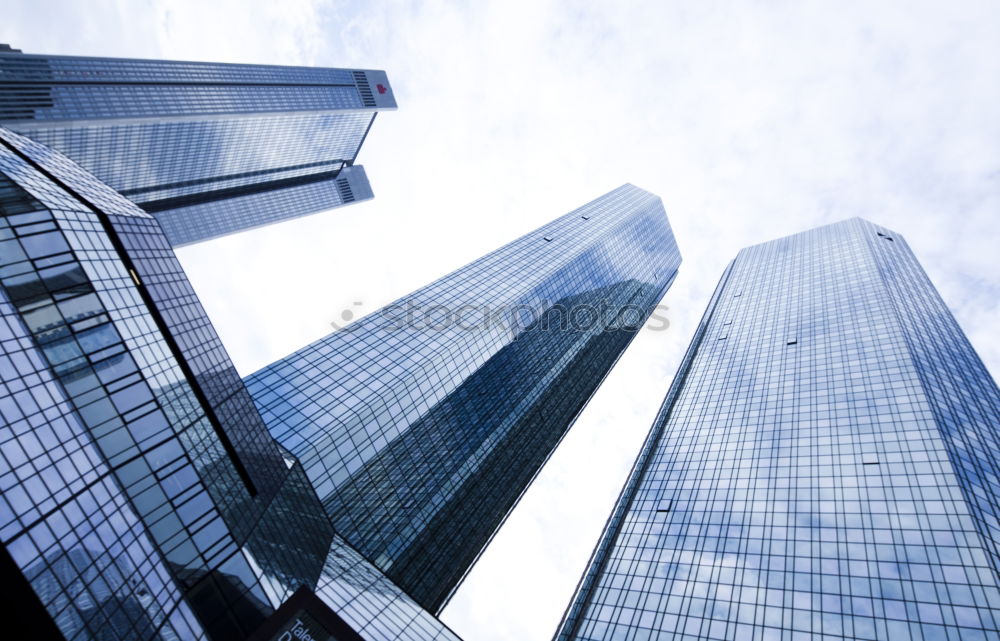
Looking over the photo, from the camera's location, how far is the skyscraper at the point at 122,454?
22.2 metres

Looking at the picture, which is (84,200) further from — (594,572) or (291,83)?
(291,83)

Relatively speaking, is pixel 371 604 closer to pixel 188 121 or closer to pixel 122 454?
pixel 122 454

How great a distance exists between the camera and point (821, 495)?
206 ft

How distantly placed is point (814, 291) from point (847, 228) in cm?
6140

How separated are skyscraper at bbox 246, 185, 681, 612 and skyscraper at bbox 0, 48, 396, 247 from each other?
102473 millimetres

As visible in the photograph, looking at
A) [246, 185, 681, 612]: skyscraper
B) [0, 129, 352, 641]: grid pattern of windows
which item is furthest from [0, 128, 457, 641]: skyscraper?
[246, 185, 681, 612]: skyscraper

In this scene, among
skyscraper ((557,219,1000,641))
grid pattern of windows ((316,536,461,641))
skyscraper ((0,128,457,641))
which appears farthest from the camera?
skyscraper ((557,219,1000,641))

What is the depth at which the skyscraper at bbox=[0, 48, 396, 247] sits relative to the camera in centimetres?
11975

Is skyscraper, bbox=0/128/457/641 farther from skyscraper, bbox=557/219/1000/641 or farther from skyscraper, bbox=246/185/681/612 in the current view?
skyscraper, bbox=557/219/1000/641

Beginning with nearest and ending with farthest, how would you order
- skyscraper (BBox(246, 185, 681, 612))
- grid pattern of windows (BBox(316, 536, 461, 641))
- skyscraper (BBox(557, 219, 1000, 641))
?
grid pattern of windows (BBox(316, 536, 461, 641)) → skyscraper (BBox(557, 219, 1000, 641)) → skyscraper (BBox(246, 185, 681, 612))

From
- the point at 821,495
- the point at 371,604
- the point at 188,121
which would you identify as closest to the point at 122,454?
the point at 371,604

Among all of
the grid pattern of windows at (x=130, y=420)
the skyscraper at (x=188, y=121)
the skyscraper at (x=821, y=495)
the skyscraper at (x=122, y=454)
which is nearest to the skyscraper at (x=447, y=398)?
the skyscraper at (x=122, y=454)

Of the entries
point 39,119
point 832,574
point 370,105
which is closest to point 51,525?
point 832,574

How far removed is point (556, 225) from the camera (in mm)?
125438
